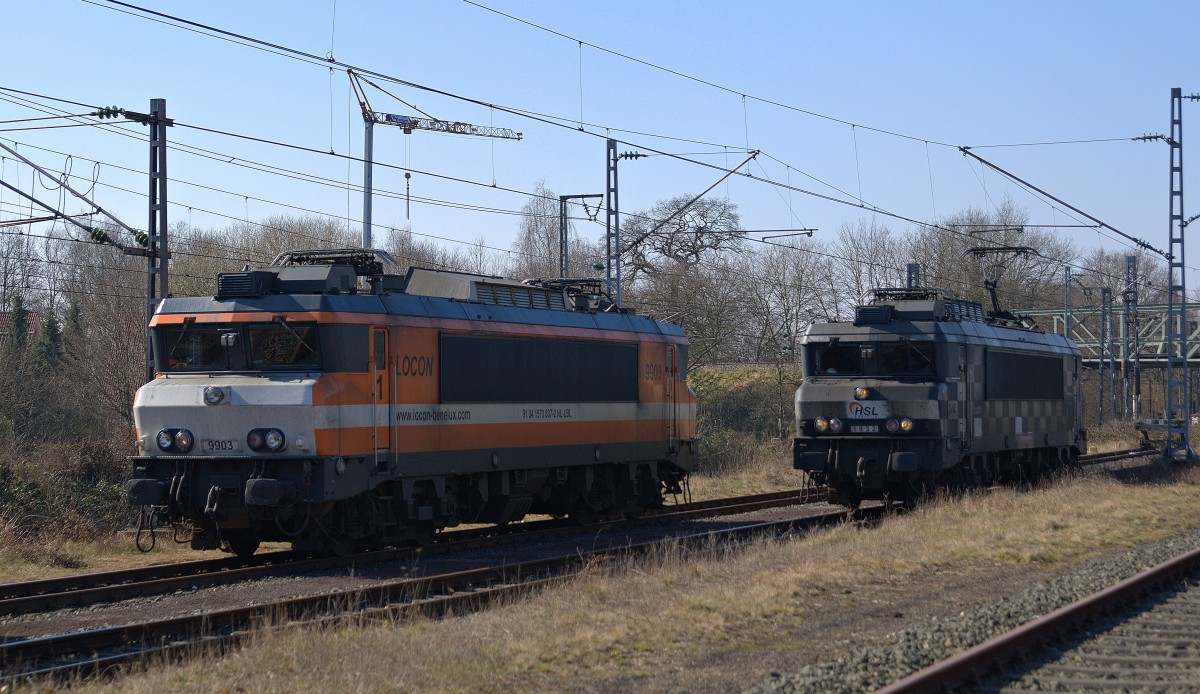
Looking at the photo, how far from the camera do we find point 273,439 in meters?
14.1

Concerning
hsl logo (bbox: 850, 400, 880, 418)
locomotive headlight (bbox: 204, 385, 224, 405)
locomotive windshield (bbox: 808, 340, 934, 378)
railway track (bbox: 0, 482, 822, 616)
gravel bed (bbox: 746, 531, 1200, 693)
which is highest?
locomotive windshield (bbox: 808, 340, 934, 378)

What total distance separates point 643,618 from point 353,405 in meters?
5.39

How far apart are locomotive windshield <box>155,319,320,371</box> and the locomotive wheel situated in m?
2.11

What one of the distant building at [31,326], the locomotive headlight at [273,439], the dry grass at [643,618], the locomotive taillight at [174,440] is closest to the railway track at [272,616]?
the dry grass at [643,618]

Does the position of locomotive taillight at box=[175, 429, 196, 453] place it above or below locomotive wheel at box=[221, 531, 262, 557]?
above

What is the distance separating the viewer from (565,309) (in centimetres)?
1908

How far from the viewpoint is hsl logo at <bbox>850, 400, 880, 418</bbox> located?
20844 millimetres

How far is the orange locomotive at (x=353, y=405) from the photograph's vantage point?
561 inches

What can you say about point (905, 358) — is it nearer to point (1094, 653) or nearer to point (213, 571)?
point (1094, 653)

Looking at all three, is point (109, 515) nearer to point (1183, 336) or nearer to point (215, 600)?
point (215, 600)

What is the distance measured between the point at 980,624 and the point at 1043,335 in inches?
724

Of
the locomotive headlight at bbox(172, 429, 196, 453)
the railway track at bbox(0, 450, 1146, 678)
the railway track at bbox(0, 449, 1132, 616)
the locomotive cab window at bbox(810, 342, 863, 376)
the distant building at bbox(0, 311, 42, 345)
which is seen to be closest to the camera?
the railway track at bbox(0, 450, 1146, 678)

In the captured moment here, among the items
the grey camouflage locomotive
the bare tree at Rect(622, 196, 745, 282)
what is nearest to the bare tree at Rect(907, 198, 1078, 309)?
the bare tree at Rect(622, 196, 745, 282)

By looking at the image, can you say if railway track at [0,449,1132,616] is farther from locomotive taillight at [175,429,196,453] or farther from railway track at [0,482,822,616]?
locomotive taillight at [175,429,196,453]
